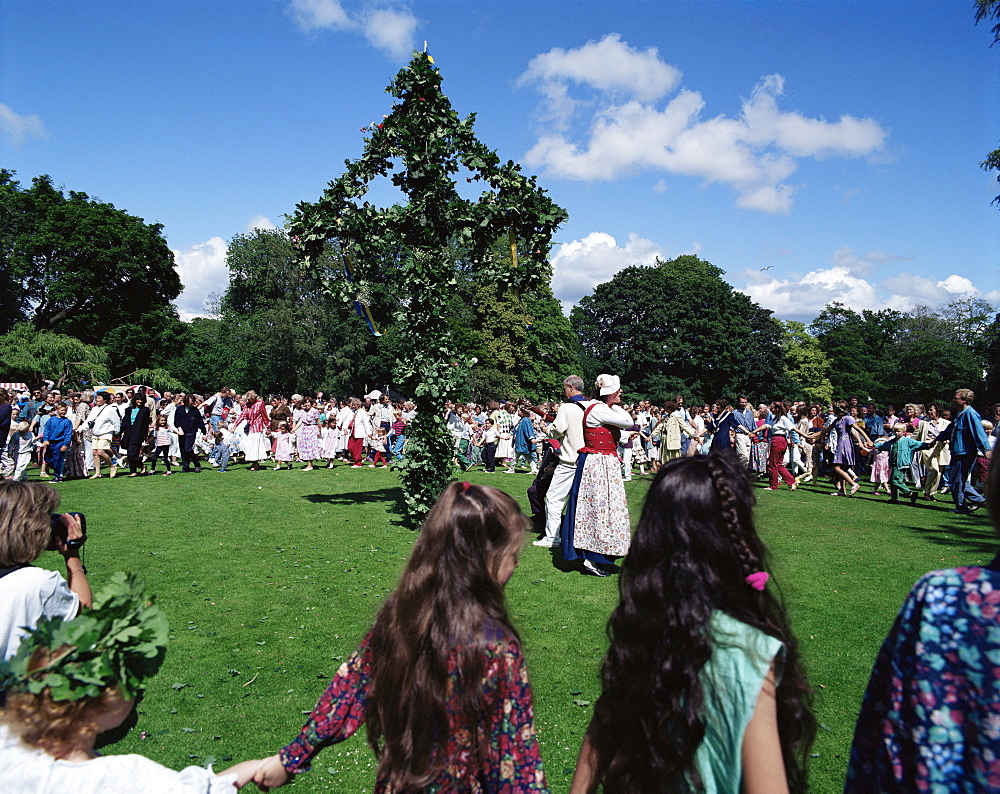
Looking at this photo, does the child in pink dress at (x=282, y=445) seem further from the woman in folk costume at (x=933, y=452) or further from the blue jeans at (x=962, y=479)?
the woman in folk costume at (x=933, y=452)

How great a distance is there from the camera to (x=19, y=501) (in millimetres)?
2906

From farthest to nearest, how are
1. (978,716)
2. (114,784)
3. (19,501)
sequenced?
(19,501), (114,784), (978,716)

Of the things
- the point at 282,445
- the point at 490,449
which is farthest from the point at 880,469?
the point at 282,445

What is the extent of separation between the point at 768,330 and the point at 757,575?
191 ft

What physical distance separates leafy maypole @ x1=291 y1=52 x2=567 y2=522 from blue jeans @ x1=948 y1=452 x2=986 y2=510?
362 inches

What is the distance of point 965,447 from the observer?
12.9 m

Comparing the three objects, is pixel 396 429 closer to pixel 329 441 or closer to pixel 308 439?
pixel 329 441

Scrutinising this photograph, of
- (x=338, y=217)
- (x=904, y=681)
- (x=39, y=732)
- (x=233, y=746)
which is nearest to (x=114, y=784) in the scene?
(x=39, y=732)

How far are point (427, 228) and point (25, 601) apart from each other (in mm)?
8122

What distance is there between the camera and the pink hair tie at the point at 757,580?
1.81 meters

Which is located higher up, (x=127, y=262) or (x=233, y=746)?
(x=127, y=262)

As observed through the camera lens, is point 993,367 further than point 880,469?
Yes

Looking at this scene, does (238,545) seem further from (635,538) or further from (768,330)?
(768,330)

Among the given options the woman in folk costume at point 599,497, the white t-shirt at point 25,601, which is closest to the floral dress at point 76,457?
the woman in folk costume at point 599,497
